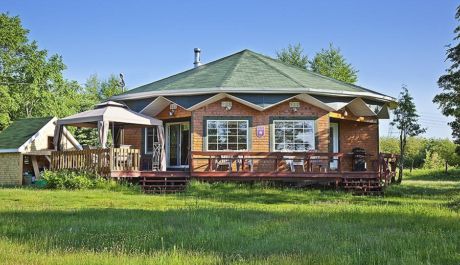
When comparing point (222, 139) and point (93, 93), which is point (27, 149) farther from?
point (93, 93)

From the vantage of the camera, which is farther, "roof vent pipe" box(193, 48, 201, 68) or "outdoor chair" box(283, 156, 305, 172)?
"roof vent pipe" box(193, 48, 201, 68)

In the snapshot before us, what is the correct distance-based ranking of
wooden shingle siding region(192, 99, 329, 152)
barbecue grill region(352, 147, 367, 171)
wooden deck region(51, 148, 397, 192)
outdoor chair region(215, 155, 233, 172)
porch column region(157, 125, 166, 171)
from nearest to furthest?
wooden deck region(51, 148, 397, 192), outdoor chair region(215, 155, 233, 172), porch column region(157, 125, 166, 171), wooden shingle siding region(192, 99, 329, 152), barbecue grill region(352, 147, 367, 171)

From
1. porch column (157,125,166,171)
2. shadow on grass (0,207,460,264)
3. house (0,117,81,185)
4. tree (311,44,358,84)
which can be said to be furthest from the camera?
tree (311,44,358,84)

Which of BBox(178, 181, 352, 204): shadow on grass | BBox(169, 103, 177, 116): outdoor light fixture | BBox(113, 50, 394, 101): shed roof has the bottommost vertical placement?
BBox(178, 181, 352, 204): shadow on grass

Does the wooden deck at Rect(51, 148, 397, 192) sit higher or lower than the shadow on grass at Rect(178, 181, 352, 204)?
higher

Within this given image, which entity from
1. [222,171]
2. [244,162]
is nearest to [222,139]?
[244,162]

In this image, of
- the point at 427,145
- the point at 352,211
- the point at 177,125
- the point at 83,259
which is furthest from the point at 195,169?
the point at 427,145

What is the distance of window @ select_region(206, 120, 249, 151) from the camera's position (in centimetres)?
2050

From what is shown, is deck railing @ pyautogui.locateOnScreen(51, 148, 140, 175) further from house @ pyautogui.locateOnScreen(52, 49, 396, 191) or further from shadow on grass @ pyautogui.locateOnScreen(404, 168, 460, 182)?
shadow on grass @ pyautogui.locateOnScreen(404, 168, 460, 182)

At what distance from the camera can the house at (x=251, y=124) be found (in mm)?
19250

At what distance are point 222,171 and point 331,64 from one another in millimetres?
29848

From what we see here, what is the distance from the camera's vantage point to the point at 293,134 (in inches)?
810

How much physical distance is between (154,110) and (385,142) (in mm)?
44783

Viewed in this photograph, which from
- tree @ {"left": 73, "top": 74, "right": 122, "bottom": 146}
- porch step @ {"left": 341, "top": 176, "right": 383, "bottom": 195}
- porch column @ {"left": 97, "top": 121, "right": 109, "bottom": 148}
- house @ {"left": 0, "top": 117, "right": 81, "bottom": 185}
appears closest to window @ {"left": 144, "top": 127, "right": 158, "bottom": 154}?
porch column @ {"left": 97, "top": 121, "right": 109, "bottom": 148}
